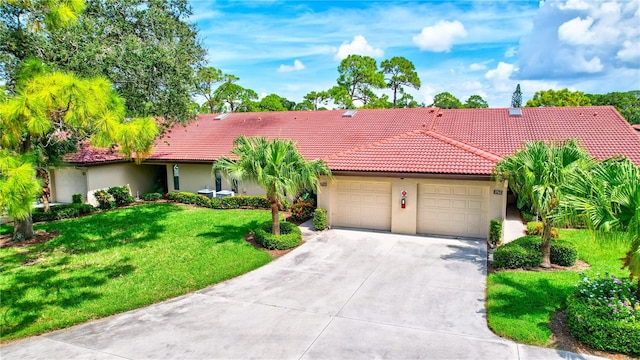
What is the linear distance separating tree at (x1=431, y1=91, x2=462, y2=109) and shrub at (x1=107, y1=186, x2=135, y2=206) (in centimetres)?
4773

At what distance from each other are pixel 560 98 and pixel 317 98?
26.8m

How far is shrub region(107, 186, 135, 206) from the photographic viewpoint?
2002cm

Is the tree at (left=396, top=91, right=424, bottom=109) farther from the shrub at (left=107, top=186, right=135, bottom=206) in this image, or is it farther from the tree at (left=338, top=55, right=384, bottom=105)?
the shrub at (left=107, top=186, right=135, bottom=206)

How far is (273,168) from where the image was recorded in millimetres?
11906

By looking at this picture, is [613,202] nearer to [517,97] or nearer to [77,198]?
[77,198]

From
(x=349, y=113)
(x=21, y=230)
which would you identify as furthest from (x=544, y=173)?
(x=21, y=230)

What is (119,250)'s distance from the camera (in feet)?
41.2

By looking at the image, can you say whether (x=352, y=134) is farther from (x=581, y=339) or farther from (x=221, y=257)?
(x=581, y=339)

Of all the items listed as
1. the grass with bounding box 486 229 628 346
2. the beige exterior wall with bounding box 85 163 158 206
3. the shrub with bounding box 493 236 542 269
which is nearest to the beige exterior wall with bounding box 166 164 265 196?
the beige exterior wall with bounding box 85 163 158 206

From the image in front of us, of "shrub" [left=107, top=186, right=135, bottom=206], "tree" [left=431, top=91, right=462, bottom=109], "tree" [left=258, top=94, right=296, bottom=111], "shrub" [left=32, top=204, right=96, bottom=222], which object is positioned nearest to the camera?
"shrub" [left=32, top=204, right=96, bottom=222]

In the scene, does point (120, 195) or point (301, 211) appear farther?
point (120, 195)

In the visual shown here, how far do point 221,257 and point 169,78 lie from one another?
812 cm

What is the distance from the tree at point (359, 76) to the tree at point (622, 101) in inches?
1423

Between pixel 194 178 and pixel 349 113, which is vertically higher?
pixel 349 113
